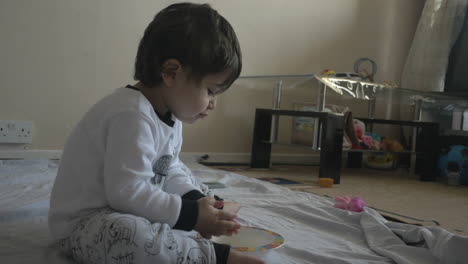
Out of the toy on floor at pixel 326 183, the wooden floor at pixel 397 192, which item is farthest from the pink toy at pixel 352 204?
the toy on floor at pixel 326 183

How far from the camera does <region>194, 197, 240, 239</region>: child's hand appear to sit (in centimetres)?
77

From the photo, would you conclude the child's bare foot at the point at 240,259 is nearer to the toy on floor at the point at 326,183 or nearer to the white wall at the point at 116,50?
the toy on floor at the point at 326,183

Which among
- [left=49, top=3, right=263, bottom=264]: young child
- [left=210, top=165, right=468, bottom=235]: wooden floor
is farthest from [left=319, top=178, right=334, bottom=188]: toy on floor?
[left=49, top=3, right=263, bottom=264]: young child

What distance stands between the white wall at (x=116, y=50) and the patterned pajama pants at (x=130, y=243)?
1.39 m

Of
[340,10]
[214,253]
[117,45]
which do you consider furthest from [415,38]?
[214,253]

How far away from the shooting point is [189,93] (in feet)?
2.63

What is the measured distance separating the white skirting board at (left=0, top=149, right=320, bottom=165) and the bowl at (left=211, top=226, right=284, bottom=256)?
1306 mm

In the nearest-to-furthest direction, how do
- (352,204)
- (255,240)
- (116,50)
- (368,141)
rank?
(255,240) → (352,204) → (116,50) → (368,141)

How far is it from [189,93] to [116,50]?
1.41 m

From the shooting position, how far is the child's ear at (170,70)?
783mm

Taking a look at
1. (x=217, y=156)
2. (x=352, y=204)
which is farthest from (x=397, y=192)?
(x=217, y=156)

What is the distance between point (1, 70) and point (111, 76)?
443 millimetres

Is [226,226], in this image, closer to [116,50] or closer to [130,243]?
[130,243]

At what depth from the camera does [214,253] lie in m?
0.73
